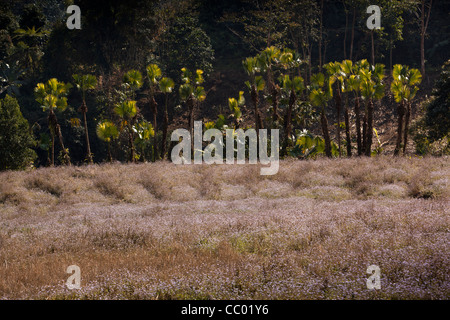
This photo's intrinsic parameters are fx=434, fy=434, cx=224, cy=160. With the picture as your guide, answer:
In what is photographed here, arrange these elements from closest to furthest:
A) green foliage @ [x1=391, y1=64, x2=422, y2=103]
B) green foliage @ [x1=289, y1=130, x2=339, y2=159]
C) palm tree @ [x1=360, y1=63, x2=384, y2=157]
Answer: green foliage @ [x1=391, y1=64, x2=422, y2=103] → palm tree @ [x1=360, y1=63, x2=384, y2=157] → green foliage @ [x1=289, y1=130, x2=339, y2=159]

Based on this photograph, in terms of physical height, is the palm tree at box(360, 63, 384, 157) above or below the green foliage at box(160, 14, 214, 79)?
below

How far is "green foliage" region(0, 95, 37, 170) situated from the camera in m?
30.7

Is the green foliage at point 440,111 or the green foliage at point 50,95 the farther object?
the green foliage at point 50,95

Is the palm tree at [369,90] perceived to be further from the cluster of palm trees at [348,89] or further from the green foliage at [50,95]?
the green foliage at [50,95]

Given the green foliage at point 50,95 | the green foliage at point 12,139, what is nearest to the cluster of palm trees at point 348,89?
the green foliage at point 50,95

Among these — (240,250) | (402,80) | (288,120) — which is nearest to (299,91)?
(288,120)

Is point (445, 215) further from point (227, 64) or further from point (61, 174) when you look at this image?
point (227, 64)

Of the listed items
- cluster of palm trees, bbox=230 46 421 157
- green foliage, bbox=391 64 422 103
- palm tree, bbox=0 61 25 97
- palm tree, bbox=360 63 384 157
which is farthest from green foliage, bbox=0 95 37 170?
green foliage, bbox=391 64 422 103

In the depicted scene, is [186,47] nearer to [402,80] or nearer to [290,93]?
[290,93]

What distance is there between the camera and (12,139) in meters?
30.6

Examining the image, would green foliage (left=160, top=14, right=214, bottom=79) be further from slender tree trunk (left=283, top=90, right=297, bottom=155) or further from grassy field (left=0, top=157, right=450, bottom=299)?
grassy field (left=0, top=157, right=450, bottom=299)

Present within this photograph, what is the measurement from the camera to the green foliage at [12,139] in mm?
30688
